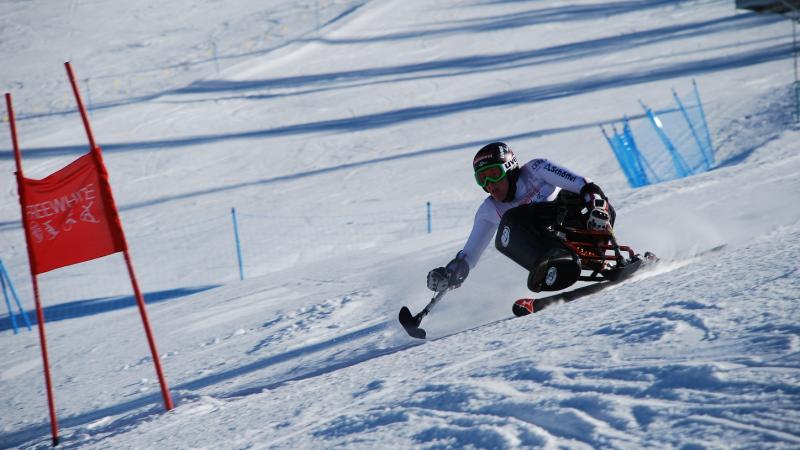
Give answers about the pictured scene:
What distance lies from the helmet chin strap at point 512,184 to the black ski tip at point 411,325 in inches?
48.2

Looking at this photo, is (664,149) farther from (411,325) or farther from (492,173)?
(411,325)

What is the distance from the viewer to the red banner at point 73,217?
574 centimetres

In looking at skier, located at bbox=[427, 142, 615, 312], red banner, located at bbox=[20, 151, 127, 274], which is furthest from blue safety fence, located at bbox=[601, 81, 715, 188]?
red banner, located at bbox=[20, 151, 127, 274]

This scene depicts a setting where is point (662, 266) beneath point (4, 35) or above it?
beneath

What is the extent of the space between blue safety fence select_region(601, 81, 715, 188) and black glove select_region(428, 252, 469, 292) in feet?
26.1

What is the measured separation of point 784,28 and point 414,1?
60.2 feet

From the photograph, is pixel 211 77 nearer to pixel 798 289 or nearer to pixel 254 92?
pixel 254 92

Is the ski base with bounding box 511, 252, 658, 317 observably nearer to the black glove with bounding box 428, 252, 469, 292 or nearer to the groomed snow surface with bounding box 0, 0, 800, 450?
the groomed snow surface with bounding box 0, 0, 800, 450

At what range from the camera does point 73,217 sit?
18.9ft

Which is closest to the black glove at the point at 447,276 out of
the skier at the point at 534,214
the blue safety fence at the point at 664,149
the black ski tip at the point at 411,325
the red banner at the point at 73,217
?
the skier at the point at 534,214

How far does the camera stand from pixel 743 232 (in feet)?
23.2

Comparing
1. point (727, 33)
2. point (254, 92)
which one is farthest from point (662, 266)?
point (727, 33)

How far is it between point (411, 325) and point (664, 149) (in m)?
11.7

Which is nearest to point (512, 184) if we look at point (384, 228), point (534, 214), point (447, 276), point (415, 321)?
point (534, 214)
